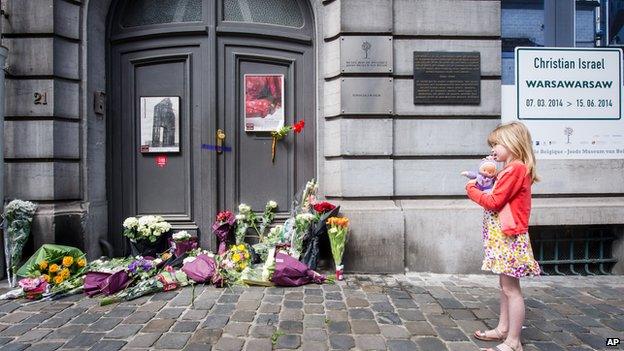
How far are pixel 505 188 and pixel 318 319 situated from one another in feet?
6.48

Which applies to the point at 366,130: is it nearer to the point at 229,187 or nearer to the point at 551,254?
the point at 229,187

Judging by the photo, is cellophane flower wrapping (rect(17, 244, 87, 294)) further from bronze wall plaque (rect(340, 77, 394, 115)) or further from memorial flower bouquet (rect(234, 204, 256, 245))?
bronze wall plaque (rect(340, 77, 394, 115))

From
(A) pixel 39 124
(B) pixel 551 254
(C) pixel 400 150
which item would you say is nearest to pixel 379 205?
(C) pixel 400 150

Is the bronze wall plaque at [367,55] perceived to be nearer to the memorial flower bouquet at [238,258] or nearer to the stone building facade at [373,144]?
the stone building facade at [373,144]

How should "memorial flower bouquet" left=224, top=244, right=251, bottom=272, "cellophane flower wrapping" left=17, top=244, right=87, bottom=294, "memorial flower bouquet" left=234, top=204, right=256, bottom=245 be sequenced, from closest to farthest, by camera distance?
"cellophane flower wrapping" left=17, top=244, right=87, bottom=294, "memorial flower bouquet" left=224, top=244, right=251, bottom=272, "memorial flower bouquet" left=234, top=204, right=256, bottom=245

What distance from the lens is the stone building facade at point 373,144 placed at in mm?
4973

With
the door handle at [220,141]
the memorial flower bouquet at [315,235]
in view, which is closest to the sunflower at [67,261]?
the door handle at [220,141]

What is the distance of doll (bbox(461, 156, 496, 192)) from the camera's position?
9.34 feet

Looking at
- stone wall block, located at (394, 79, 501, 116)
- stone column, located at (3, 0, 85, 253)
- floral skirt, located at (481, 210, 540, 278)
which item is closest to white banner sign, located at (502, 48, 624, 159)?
stone wall block, located at (394, 79, 501, 116)

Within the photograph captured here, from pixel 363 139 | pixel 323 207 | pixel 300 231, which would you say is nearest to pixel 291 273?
pixel 300 231

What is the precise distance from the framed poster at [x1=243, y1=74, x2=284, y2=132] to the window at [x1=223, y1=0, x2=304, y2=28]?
2.80 feet

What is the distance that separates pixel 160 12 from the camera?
224 inches

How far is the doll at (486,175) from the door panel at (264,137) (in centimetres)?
306

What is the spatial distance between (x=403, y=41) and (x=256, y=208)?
3.18 m
